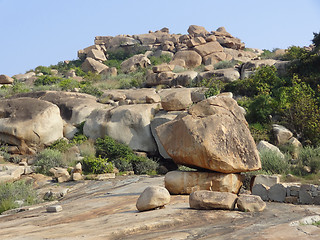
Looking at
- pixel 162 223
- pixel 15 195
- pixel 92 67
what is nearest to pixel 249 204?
pixel 162 223

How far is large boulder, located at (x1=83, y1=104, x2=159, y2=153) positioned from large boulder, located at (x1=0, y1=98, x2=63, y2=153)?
5.50 ft

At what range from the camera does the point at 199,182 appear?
9500 millimetres

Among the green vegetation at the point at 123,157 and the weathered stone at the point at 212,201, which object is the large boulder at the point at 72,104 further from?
the weathered stone at the point at 212,201

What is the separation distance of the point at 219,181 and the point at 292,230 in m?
4.13

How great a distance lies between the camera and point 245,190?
11109 mm

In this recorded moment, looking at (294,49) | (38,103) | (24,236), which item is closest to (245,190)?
(24,236)

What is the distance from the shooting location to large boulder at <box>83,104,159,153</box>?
19172mm

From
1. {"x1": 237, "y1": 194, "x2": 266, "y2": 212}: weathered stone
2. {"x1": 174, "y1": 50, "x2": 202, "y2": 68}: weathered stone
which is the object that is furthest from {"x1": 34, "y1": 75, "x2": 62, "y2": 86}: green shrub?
{"x1": 237, "y1": 194, "x2": 266, "y2": 212}: weathered stone

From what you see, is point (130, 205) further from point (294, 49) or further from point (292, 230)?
point (294, 49)

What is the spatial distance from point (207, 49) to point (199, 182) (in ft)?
106

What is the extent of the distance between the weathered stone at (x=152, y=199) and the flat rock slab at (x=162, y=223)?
15 centimetres

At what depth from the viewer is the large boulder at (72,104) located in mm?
21219

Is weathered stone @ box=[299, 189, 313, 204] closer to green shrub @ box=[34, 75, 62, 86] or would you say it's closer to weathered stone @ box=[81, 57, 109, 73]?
green shrub @ box=[34, 75, 62, 86]

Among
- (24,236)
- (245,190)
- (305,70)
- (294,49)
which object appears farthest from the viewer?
(294,49)
